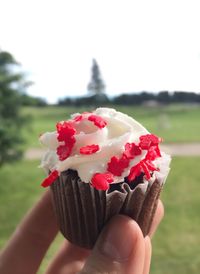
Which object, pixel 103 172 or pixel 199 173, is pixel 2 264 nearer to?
pixel 103 172

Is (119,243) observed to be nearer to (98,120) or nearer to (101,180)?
(101,180)

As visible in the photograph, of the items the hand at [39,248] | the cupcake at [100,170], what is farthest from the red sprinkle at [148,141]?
the hand at [39,248]

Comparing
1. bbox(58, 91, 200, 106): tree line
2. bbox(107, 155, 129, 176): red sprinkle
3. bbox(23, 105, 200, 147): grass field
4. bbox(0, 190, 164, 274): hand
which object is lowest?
bbox(23, 105, 200, 147): grass field

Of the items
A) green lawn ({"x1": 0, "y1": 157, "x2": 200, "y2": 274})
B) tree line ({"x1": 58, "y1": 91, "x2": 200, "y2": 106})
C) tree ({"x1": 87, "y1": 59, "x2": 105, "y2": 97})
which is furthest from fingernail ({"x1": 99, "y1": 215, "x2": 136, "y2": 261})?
tree ({"x1": 87, "y1": 59, "x2": 105, "y2": 97})

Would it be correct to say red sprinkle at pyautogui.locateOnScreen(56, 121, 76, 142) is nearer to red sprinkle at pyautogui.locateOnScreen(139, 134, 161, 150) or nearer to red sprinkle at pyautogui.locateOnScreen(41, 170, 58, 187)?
red sprinkle at pyautogui.locateOnScreen(41, 170, 58, 187)

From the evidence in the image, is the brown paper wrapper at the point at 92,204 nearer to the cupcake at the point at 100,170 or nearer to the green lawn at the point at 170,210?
the cupcake at the point at 100,170
